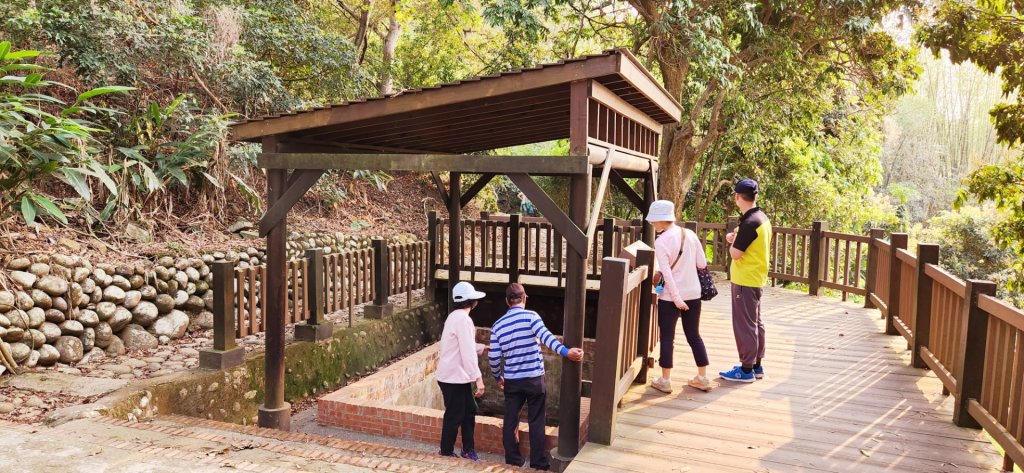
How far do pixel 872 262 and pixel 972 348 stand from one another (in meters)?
4.96

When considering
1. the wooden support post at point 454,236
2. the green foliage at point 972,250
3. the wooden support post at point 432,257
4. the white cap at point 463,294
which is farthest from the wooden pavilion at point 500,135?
the green foliage at point 972,250

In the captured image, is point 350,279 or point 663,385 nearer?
point 663,385

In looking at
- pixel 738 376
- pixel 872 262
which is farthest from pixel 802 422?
pixel 872 262

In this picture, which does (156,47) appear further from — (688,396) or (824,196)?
(824,196)

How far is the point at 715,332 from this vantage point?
8258mm

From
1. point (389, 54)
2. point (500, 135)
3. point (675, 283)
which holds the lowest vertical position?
point (675, 283)

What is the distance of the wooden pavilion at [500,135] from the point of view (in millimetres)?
4828

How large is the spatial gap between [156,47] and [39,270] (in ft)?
16.2

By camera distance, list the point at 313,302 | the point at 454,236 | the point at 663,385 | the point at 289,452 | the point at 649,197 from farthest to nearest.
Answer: the point at 454,236, the point at 649,197, the point at 313,302, the point at 663,385, the point at 289,452

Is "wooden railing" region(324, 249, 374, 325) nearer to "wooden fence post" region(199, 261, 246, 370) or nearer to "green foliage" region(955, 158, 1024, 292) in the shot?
"wooden fence post" region(199, 261, 246, 370)

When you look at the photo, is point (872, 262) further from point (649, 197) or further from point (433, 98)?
point (433, 98)

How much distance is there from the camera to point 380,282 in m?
8.83

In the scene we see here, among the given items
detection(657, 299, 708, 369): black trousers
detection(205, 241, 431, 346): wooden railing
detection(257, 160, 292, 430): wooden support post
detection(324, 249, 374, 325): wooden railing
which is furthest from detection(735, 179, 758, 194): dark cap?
detection(324, 249, 374, 325): wooden railing

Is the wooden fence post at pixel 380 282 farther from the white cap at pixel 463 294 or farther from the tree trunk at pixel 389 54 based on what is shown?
the tree trunk at pixel 389 54
